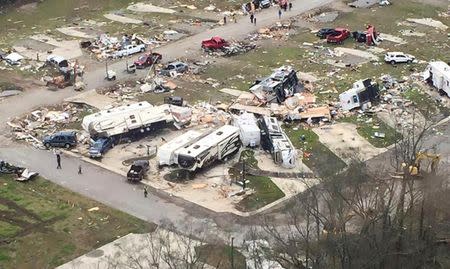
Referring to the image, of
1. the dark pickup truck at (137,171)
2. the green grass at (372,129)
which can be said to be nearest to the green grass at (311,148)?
the green grass at (372,129)

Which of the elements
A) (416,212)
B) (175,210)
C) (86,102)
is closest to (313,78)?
(86,102)

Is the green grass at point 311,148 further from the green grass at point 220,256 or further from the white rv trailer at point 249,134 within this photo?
the green grass at point 220,256

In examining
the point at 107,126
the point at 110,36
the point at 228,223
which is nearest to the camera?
the point at 228,223

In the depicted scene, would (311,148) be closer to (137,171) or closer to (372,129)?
(372,129)

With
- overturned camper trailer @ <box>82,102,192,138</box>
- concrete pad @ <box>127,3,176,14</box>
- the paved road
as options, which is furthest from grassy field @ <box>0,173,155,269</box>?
concrete pad @ <box>127,3,176,14</box>

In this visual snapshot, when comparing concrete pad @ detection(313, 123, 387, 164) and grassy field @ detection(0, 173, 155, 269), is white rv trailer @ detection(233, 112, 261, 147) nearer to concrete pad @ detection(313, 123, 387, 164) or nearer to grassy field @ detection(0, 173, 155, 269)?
concrete pad @ detection(313, 123, 387, 164)

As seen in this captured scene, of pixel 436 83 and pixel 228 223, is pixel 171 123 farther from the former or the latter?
pixel 436 83
